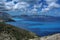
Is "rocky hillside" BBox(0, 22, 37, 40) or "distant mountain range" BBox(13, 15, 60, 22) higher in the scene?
"distant mountain range" BBox(13, 15, 60, 22)

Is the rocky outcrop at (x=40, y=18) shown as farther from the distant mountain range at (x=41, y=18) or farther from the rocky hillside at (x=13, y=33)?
the rocky hillside at (x=13, y=33)

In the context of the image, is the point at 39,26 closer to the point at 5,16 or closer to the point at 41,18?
the point at 41,18

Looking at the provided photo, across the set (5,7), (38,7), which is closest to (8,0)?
(5,7)

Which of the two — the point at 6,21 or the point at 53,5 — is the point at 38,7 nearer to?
the point at 53,5

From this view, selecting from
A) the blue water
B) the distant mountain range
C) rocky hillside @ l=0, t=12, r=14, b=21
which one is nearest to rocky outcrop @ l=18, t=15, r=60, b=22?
the distant mountain range

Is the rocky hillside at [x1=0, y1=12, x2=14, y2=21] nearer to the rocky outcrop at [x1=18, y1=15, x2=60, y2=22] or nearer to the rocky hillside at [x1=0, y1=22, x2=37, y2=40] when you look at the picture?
the rocky hillside at [x1=0, y1=22, x2=37, y2=40]

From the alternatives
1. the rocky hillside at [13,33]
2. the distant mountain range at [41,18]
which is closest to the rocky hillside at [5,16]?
the rocky hillside at [13,33]
